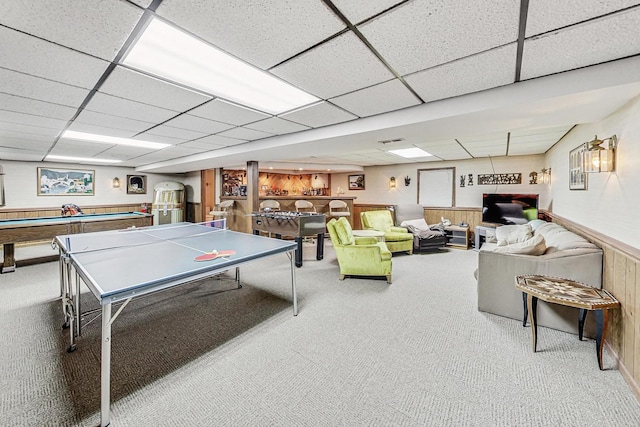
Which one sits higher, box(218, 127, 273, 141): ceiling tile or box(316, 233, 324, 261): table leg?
box(218, 127, 273, 141): ceiling tile

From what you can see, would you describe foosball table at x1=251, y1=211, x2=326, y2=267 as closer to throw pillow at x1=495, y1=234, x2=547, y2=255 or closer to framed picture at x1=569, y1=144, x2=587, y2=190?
throw pillow at x1=495, y1=234, x2=547, y2=255

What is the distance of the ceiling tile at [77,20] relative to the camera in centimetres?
136

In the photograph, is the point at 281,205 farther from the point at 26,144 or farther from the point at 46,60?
the point at 46,60

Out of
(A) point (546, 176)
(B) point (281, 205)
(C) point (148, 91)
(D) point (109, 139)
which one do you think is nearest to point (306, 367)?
(C) point (148, 91)

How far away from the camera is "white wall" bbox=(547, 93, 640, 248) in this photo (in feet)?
6.91

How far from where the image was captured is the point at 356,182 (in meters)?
9.74

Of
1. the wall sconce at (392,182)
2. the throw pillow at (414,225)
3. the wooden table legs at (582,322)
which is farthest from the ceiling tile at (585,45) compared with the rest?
the wall sconce at (392,182)

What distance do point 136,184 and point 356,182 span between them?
770 cm

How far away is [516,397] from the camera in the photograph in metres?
1.76

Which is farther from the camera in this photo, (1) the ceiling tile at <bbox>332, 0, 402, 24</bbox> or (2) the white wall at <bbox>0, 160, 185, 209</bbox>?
(2) the white wall at <bbox>0, 160, 185, 209</bbox>

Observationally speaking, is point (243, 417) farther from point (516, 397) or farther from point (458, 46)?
point (458, 46)

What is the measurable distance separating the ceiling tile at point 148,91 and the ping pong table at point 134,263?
5.07 feet

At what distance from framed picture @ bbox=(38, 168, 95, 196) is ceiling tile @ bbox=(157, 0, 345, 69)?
8.93 meters

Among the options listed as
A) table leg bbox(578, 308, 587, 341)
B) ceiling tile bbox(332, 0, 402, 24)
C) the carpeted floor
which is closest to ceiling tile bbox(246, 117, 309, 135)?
ceiling tile bbox(332, 0, 402, 24)
